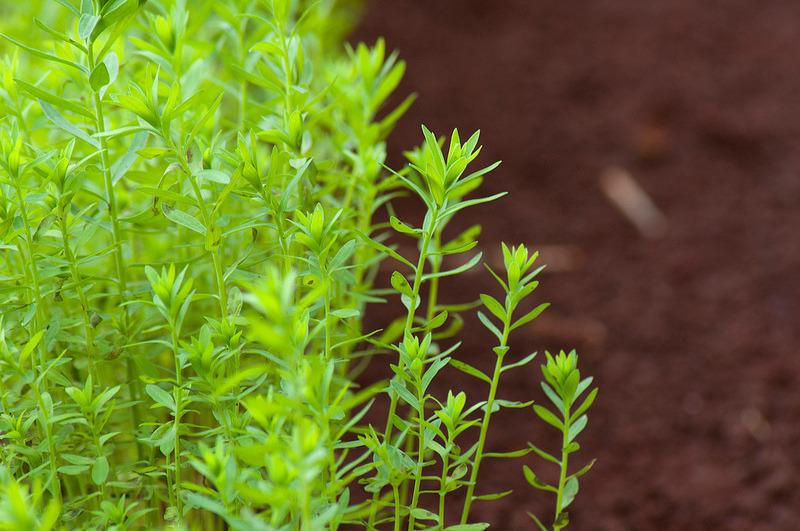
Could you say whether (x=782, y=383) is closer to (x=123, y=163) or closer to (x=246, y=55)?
(x=246, y=55)

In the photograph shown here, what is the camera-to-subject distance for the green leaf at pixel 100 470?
1034 millimetres

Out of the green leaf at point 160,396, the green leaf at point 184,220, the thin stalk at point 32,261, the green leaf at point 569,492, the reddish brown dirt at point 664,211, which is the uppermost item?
the reddish brown dirt at point 664,211

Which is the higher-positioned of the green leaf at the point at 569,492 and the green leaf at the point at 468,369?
the green leaf at the point at 468,369

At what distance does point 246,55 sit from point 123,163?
17.0 inches

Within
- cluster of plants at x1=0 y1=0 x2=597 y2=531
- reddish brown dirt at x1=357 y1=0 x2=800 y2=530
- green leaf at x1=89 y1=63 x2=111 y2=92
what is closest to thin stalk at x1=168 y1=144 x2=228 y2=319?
cluster of plants at x1=0 y1=0 x2=597 y2=531

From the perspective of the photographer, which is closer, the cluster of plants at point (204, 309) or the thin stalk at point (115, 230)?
the cluster of plants at point (204, 309)

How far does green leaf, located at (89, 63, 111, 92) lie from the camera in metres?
1.05

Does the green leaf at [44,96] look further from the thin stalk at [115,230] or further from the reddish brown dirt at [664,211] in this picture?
the reddish brown dirt at [664,211]

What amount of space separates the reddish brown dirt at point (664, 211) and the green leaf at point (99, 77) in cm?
125

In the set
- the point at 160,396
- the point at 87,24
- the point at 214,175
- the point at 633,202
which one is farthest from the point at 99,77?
the point at 633,202

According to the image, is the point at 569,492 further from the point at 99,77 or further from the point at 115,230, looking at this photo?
the point at 99,77

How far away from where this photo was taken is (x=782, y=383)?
94.1 inches

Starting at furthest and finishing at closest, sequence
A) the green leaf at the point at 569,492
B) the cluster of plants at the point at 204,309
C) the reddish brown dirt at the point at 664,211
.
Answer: the reddish brown dirt at the point at 664,211, the green leaf at the point at 569,492, the cluster of plants at the point at 204,309

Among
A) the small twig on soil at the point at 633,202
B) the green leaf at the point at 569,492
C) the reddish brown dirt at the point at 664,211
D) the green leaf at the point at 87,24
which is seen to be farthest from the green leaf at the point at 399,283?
the small twig on soil at the point at 633,202
